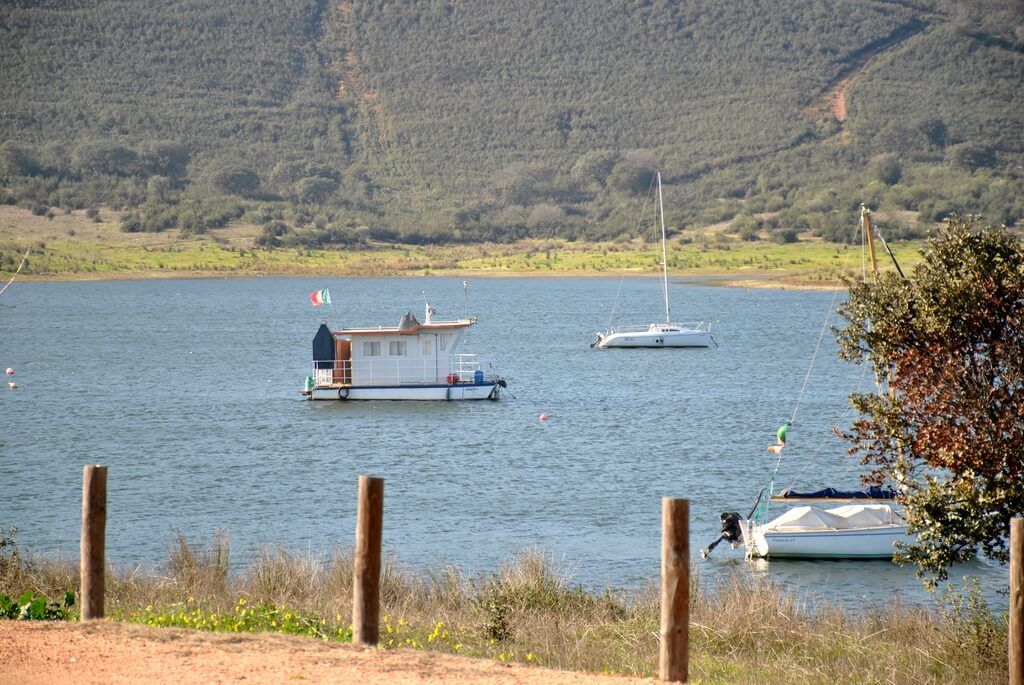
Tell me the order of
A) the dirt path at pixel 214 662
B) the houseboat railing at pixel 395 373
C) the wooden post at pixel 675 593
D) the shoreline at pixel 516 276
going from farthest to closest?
the shoreline at pixel 516 276, the houseboat railing at pixel 395 373, the wooden post at pixel 675 593, the dirt path at pixel 214 662

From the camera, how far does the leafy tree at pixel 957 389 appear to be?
17406 mm

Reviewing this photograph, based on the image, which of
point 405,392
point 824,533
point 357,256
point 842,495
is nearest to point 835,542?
point 824,533

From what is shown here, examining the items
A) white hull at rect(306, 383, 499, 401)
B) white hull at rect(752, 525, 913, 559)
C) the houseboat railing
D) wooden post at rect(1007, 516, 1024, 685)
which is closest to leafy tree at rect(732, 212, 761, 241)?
white hull at rect(306, 383, 499, 401)

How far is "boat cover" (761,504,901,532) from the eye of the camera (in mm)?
27609

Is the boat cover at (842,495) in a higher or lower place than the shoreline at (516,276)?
lower

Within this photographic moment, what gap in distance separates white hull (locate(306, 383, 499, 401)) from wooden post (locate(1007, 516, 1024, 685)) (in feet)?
133

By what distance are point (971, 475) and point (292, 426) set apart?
3462 cm

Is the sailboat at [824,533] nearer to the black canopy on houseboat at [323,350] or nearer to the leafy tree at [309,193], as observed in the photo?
the black canopy on houseboat at [323,350]

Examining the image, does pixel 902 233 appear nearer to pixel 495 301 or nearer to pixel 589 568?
pixel 495 301

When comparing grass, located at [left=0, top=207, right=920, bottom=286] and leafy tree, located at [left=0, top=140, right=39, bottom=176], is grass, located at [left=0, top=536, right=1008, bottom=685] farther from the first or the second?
leafy tree, located at [left=0, top=140, right=39, bottom=176]

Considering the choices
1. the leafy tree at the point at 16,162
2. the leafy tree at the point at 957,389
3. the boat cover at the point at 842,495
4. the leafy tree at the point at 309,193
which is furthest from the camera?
the leafy tree at the point at 309,193

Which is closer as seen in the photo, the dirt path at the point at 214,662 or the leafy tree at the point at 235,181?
the dirt path at the point at 214,662

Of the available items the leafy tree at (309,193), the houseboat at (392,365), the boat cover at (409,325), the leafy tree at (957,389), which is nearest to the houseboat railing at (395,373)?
the houseboat at (392,365)

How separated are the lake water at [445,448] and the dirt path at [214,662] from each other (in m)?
13.1
